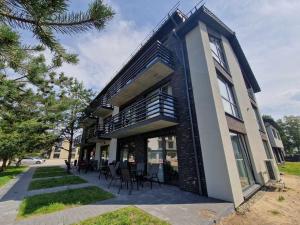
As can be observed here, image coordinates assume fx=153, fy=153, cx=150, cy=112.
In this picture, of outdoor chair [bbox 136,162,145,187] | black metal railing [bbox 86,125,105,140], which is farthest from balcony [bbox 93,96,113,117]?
outdoor chair [bbox 136,162,145,187]

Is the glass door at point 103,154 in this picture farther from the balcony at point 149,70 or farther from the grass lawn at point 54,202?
the grass lawn at point 54,202

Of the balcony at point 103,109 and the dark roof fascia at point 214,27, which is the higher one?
the dark roof fascia at point 214,27

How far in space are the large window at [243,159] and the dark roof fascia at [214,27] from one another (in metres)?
6.32

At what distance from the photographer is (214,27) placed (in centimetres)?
1014

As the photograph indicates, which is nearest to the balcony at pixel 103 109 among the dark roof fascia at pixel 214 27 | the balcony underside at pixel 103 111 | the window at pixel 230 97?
the balcony underside at pixel 103 111

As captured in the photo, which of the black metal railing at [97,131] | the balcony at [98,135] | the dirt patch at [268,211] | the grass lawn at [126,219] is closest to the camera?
the grass lawn at [126,219]

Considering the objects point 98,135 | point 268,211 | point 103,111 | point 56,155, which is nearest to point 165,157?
point 268,211

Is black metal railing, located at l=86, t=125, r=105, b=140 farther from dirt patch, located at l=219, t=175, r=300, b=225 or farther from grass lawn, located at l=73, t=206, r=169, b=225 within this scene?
dirt patch, located at l=219, t=175, r=300, b=225

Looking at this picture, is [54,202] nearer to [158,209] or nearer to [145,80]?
[158,209]

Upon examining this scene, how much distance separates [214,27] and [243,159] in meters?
→ 8.41

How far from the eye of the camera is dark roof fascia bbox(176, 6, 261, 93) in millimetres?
8281

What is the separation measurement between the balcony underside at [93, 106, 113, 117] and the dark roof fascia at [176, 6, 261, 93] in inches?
412

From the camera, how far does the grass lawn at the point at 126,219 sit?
3.96 metres

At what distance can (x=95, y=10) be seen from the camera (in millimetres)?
1386
